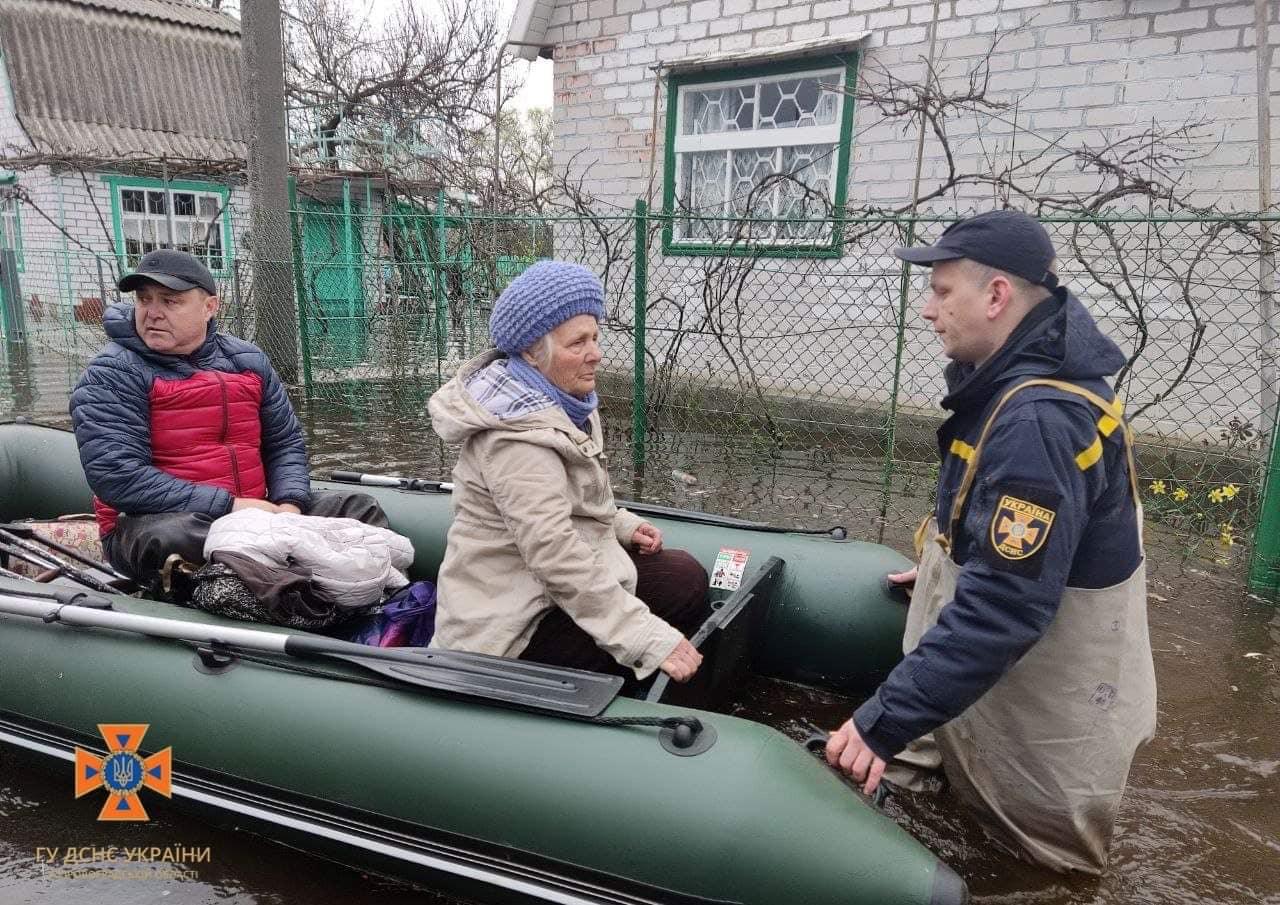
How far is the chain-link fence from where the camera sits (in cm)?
538

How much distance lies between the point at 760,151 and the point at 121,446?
618cm

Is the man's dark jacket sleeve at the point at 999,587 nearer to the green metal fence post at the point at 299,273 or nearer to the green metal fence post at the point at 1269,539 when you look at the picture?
the green metal fence post at the point at 1269,539

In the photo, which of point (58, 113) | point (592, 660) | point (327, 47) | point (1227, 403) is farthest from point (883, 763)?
point (327, 47)

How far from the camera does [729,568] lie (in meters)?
3.20

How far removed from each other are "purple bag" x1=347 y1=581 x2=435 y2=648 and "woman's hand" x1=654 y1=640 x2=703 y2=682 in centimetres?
99

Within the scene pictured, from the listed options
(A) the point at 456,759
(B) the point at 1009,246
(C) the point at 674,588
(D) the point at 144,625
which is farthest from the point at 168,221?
(B) the point at 1009,246

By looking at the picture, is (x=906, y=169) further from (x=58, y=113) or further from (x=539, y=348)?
(x=58, y=113)

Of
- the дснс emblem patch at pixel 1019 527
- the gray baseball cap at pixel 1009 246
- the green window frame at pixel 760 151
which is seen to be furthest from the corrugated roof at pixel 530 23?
the дснс emblem patch at pixel 1019 527

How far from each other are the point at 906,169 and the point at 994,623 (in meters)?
5.85

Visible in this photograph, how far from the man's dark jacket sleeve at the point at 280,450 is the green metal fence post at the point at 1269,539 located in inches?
160

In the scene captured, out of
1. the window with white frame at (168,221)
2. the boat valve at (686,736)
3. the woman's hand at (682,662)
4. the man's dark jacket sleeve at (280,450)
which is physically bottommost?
the boat valve at (686,736)

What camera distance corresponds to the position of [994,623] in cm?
187

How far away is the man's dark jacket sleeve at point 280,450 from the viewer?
3381 millimetres

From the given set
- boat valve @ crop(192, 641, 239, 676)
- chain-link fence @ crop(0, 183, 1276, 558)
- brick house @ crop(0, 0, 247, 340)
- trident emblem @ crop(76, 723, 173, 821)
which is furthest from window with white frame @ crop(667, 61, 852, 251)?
brick house @ crop(0, 0, 247, 340)
